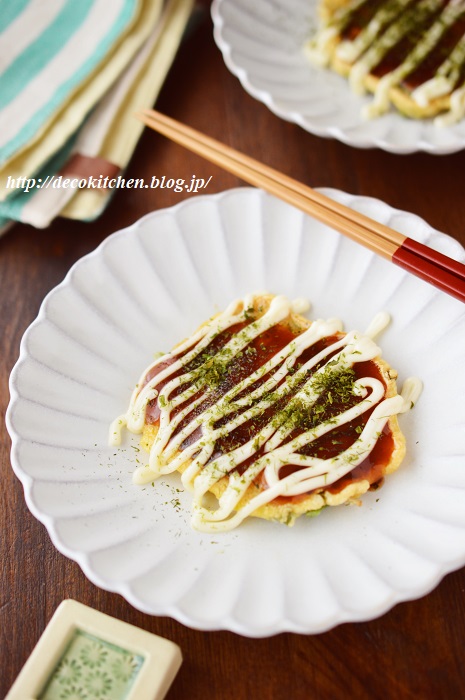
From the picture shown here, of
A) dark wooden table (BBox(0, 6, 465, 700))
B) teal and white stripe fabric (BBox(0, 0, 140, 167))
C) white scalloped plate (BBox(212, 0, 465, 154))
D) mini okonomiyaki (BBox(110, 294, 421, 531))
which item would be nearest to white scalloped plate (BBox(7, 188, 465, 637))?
mini okonomiyaki (BBox(110, 294, 421, 531))

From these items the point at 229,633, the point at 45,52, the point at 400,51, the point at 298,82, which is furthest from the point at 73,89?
the point at 229,633

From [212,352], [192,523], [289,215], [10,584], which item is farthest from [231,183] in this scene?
[10,584]

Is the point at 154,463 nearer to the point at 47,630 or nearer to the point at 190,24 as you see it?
the point at 47,630

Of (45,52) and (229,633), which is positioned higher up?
(45,52)

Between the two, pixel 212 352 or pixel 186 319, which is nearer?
pixel 212 352

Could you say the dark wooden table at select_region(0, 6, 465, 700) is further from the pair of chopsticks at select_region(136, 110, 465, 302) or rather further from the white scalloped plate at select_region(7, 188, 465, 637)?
the pair of chopsticks at select_region(136, 110, 465, 302)

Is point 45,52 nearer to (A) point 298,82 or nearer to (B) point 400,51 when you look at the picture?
(A) point 298,82
